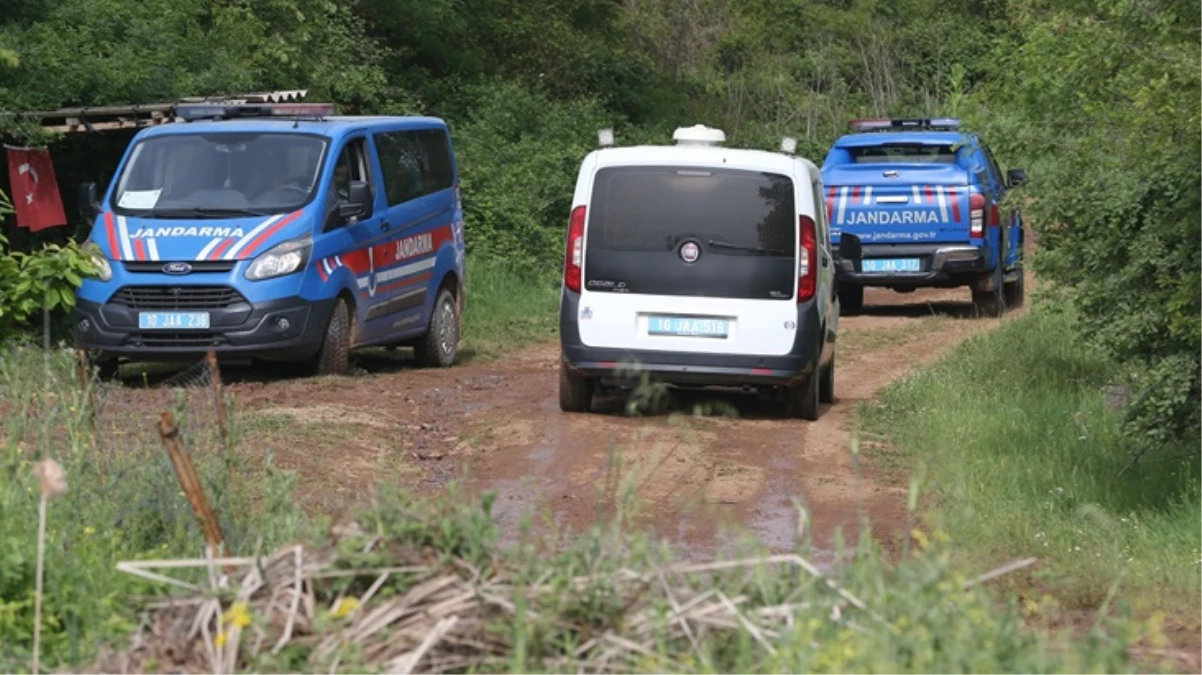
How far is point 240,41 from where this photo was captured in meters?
23.2

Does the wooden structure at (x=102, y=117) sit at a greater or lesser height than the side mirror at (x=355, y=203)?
greater

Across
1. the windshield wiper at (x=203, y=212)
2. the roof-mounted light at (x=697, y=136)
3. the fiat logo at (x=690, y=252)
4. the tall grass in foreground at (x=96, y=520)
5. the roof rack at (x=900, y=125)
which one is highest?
the tall grass in foreground at (x=96, y=520)

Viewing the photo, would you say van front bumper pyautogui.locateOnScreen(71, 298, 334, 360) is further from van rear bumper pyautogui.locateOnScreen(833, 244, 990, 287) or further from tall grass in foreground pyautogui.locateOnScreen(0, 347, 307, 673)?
van rear bumper pyautogui.locateOnScreen(833, 244, 990, 287)

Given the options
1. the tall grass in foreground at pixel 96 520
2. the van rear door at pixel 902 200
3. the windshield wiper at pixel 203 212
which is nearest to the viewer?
the tall grass in foreground at pixel 96 520

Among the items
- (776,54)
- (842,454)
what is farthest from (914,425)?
(776,54)

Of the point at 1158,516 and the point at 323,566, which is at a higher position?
the point at 323,566

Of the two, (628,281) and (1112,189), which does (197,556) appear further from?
(1112,189)

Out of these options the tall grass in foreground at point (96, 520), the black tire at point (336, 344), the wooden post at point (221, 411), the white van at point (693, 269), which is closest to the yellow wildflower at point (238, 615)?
the tall grass in foreground at point (96, 520)

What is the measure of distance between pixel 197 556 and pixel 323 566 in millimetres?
1650

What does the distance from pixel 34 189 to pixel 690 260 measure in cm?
643

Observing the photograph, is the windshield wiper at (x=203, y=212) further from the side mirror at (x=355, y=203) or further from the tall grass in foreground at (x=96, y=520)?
the tall grass in foreground at (x=96, y=520)

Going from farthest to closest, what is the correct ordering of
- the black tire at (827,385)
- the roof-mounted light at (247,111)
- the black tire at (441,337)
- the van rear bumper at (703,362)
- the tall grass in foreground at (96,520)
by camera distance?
the black tire at (441,337) < the roof-mounted light at (247,111) < the black tire at (827,385) < the van rear bumper at (703,362) < the tall grass in foreground at (96,520)

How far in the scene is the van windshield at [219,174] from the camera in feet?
49.9

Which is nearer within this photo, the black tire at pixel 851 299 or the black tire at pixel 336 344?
the black tire at pixel 336 344
